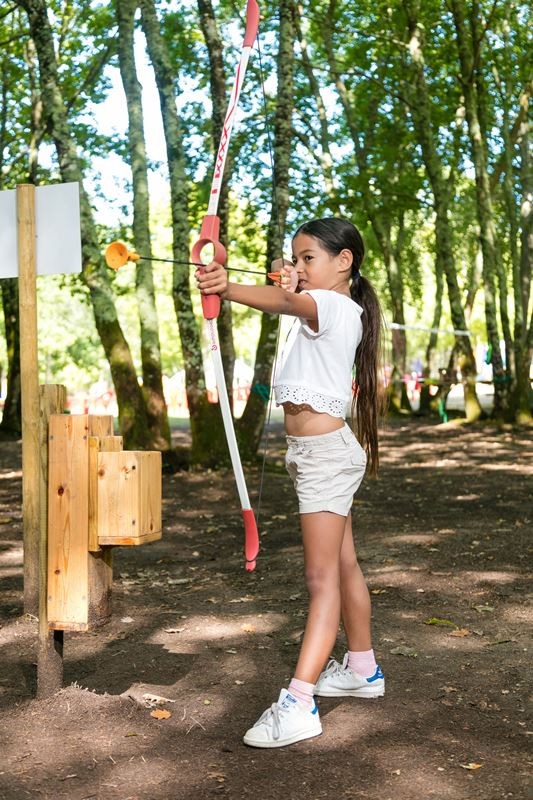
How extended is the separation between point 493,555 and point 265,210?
A: 15.0 m

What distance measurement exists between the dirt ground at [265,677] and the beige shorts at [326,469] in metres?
0.84

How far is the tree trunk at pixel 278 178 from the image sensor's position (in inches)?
487

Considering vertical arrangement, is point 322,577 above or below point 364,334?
below

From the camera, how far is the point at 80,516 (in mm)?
3998

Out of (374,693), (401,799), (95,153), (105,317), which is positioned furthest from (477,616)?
(95,153)

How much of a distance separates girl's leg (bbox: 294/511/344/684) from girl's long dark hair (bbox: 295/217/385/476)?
0.51 meters

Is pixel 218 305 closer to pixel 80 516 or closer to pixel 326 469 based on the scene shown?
pixel 326 469

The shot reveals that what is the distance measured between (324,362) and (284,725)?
1297 mm

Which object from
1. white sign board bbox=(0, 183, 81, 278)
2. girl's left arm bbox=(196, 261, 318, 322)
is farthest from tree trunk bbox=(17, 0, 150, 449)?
girl's left arm bbox=(196, 261, 318, 322)

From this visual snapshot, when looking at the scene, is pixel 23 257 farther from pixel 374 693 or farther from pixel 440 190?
pixel 440 190

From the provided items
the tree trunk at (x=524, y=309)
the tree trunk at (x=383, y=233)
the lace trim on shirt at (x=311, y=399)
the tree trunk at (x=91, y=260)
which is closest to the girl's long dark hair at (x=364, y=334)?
the lace trim on shirt at (x=311, y=399)

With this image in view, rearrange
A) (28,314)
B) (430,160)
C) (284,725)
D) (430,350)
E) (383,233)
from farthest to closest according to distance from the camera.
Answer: (430,350) → (383,233) → (430,160) → (28,314) → (284,725)

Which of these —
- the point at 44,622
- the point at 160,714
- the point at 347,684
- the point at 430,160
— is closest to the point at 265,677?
the point at 347,684

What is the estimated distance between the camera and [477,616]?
5.47m
